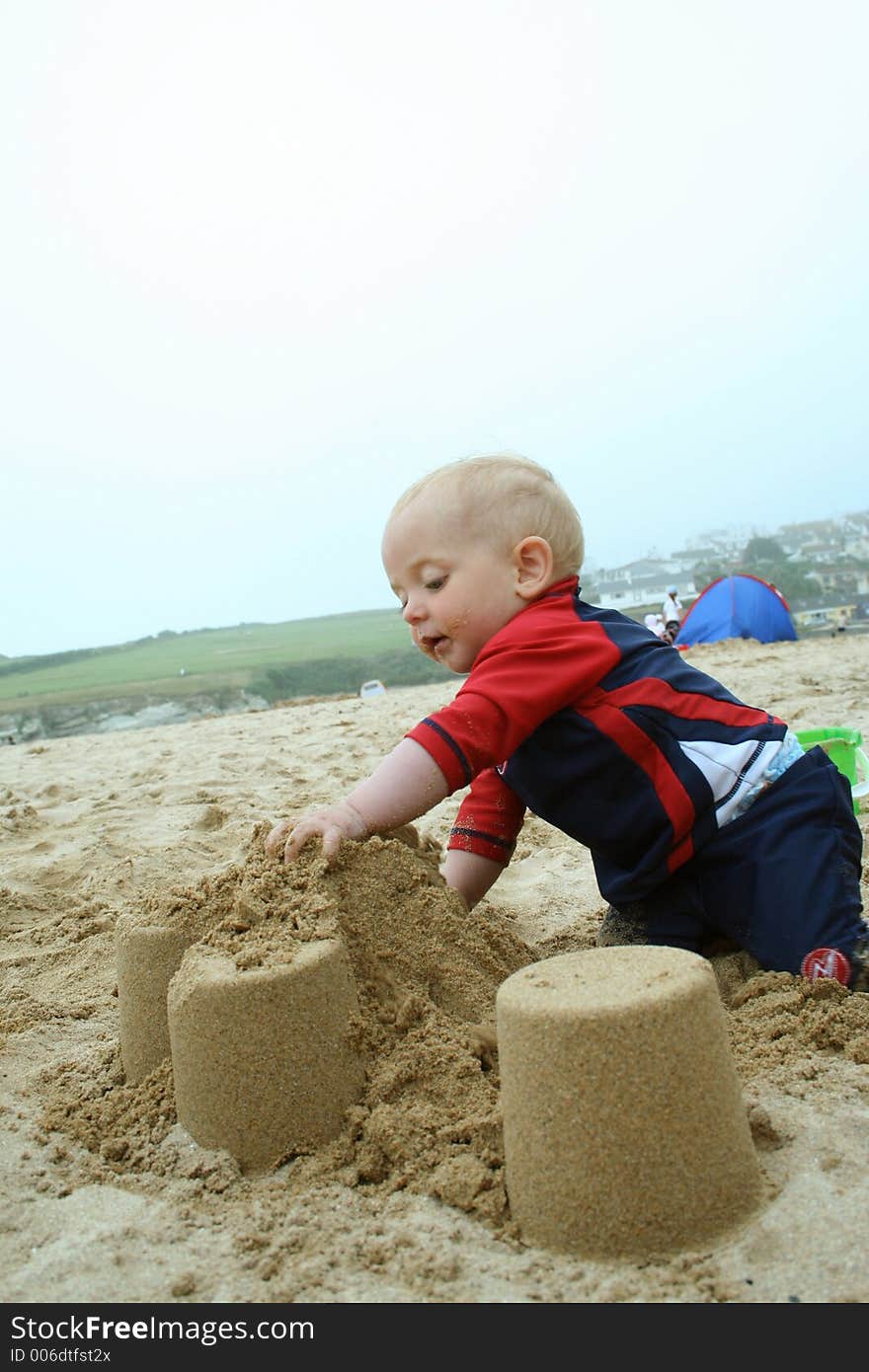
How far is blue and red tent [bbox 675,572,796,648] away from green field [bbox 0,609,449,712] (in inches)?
131

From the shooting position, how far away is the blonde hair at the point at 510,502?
204 cm

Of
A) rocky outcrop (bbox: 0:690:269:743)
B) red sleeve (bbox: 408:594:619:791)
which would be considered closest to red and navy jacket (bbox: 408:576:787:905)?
Result: red sleeve (bbox: 408:594:619:791)

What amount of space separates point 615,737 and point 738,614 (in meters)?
11.7

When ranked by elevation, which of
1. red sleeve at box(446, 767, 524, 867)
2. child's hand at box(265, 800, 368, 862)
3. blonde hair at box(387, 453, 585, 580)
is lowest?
red sleeve at box(446, 767, 524, 867)

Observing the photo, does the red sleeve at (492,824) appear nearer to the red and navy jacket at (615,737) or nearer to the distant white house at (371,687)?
the red and navy jacket at (615,737)

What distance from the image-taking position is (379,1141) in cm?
144

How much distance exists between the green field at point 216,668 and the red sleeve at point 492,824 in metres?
8.51

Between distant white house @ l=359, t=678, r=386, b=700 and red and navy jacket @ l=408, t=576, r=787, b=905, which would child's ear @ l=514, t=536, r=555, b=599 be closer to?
red and navy jacket @ l=408, t=576, r=787, b=905

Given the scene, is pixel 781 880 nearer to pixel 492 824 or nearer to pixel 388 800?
pixel 492 824

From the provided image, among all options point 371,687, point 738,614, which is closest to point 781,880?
point 371,687

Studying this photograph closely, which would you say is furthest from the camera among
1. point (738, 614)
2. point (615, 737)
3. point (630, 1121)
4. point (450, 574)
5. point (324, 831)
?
point (738, 614)

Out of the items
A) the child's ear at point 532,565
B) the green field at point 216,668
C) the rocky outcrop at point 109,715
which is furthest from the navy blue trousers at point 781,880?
the green field at point 216,668

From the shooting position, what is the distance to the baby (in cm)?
185
